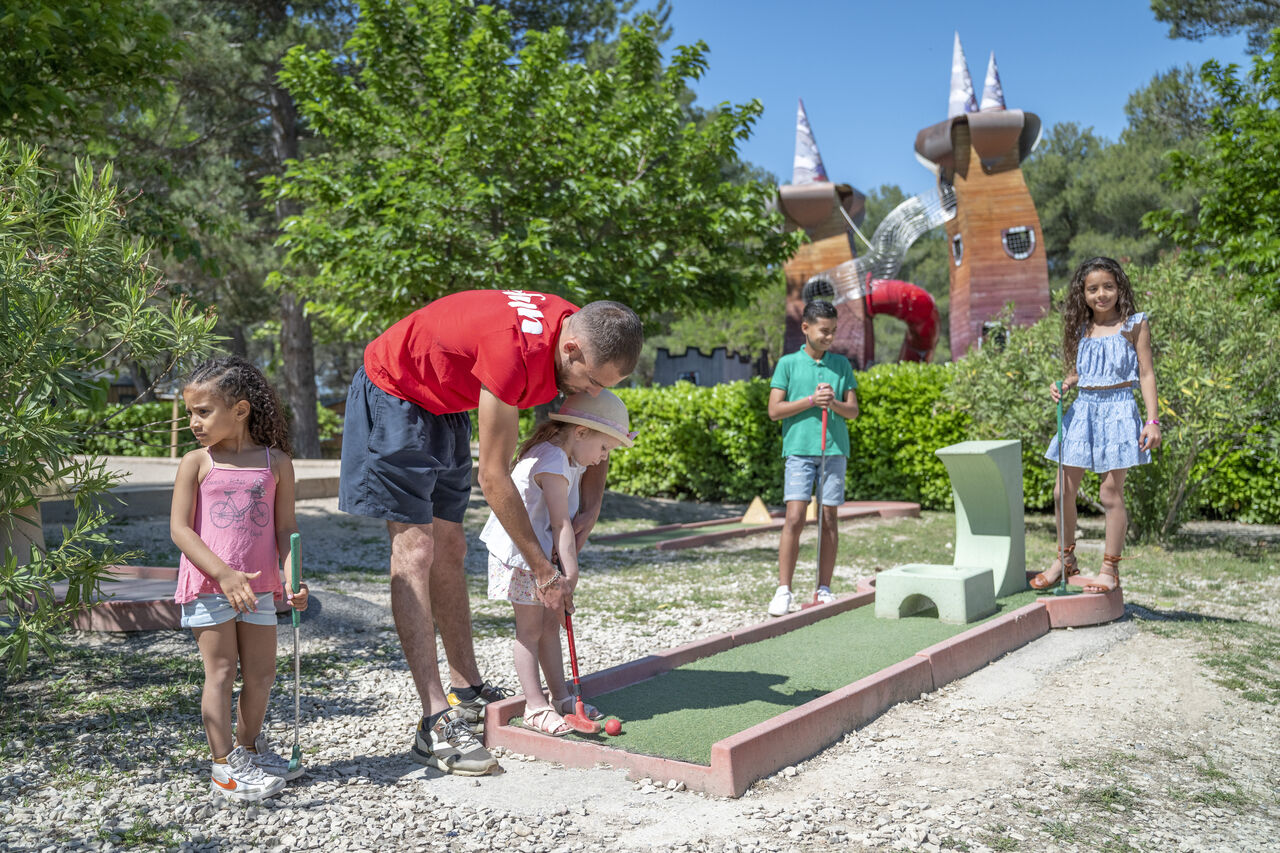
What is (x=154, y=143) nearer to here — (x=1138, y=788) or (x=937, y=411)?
(x=937, y=411)

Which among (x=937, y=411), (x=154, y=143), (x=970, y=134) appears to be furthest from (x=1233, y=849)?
(x=154, y=143)

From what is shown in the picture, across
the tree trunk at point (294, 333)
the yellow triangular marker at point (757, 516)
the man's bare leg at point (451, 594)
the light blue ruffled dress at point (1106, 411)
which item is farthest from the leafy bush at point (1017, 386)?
the tree trunk at point (294, 333)

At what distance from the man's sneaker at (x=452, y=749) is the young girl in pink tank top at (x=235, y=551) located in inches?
16.9

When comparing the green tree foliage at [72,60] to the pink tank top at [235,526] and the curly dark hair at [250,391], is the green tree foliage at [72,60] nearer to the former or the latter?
the curly dark hair at [250,391]

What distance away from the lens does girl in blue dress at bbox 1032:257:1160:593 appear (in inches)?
211

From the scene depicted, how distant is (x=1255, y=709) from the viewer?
4035 millimetres

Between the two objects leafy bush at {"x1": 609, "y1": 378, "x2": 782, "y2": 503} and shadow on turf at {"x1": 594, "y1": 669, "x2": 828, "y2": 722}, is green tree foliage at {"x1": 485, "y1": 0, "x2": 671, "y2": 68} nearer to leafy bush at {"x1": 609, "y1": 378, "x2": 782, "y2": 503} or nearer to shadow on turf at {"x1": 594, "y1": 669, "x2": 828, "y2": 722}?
leafy bush at {"x1": 609, "y1": 378, "x2": 782, "y2": 503}

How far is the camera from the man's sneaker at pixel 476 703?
3.68m

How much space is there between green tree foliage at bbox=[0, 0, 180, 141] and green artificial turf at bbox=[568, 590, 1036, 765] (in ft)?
15.4

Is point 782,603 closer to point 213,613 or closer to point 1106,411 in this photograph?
point 1106,411

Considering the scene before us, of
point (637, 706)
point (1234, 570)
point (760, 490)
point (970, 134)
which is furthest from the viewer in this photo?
point (970, 134)

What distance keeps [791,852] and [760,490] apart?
11579 mm

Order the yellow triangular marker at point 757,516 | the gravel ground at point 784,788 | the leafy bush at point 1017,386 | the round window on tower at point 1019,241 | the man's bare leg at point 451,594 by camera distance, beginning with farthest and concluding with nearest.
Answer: the round window on tower at point 1019,241, the yellow triangular marker at point 757,516, the leafy bush at point 1017,386, the man's bare leg at point 451,594, the gravel ground at point 784,788

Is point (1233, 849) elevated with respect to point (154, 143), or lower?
lower
